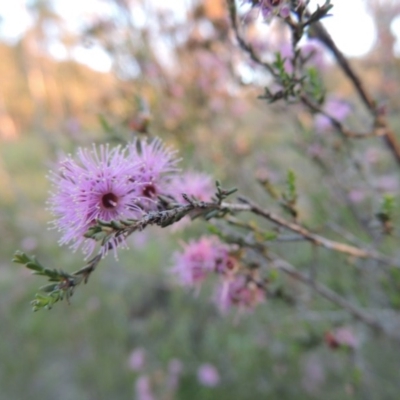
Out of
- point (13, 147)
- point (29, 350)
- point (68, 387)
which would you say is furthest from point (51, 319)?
point (13, 147)

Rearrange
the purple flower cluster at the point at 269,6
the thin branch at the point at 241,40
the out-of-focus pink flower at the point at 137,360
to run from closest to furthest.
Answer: the purple flower cluster at the point at 269,6 < the thin branch at the point at 241,40 < the out-of-focus pink flower at the point at 137,360

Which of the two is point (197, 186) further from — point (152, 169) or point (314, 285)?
point (314, 285)

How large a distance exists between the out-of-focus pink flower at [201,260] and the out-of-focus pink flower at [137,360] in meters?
2.89

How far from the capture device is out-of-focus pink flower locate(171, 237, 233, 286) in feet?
4.28

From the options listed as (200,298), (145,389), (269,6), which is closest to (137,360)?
(145,389)

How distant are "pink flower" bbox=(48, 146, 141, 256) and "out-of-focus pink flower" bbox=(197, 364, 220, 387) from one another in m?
3.21

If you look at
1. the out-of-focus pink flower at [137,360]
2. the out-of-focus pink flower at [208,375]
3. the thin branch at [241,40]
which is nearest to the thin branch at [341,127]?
the thin branch at [241,40]

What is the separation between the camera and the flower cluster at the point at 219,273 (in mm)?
1312

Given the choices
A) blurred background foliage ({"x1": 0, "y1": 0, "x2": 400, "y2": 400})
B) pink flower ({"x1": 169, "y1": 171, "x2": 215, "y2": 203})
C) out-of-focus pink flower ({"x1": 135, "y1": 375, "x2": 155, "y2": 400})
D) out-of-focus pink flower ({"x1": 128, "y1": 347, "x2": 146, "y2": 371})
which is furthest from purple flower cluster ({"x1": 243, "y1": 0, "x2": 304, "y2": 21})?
out-of-focus pink flower ({"x1": 128, "y1": 347, "x2": 146, "y2": 371})

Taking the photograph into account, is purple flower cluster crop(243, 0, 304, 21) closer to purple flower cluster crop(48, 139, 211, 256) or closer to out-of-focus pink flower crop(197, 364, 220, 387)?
purple flower cluster crop(48, 139, 211, 256)

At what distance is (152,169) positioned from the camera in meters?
1.08

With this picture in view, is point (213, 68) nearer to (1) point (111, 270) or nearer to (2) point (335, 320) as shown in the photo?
(2) point (335, 320)

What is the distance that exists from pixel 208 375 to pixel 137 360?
70 centimetres

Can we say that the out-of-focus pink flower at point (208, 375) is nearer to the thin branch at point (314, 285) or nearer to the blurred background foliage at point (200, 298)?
the blurred background foliage at point (200, 298)
